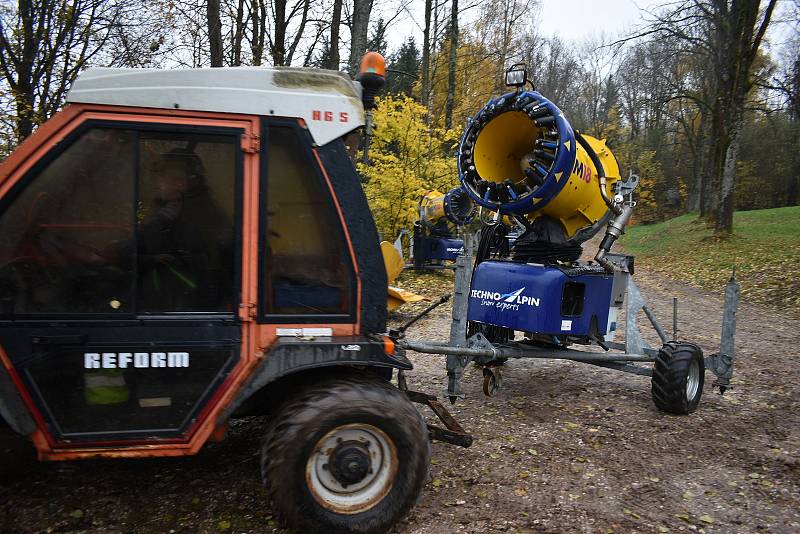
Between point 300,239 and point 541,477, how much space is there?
7.98 feet

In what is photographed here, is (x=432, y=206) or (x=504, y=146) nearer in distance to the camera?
(x=504, y=146)

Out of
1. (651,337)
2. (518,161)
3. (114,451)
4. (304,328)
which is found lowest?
(651,337)

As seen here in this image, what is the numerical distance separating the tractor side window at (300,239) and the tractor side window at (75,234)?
69 cm

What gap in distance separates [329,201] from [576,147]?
298 cm

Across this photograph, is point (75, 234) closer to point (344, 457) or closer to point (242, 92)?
point (242, 92)

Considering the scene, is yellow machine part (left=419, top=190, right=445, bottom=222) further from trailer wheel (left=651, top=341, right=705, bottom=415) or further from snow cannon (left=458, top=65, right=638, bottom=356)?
trailer wheel (left=651, top=341, right=705, bottom=415)

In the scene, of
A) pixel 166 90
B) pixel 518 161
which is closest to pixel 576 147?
pixel 518 161

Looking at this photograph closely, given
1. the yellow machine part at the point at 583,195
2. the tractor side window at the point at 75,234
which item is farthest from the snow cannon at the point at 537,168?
the tractor side window at the point at 75,234

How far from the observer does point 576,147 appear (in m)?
5.14

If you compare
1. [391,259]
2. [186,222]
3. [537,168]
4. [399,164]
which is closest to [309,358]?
[186,222]

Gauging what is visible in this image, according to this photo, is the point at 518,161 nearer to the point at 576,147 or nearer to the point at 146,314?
the point at 576,147

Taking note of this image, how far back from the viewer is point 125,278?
281 centimetres

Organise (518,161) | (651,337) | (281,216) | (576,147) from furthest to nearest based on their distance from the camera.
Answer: (651,337)
(518,161)
(576,147)
(281,216)

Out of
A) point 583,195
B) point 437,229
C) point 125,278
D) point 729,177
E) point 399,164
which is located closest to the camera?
point 125,278
